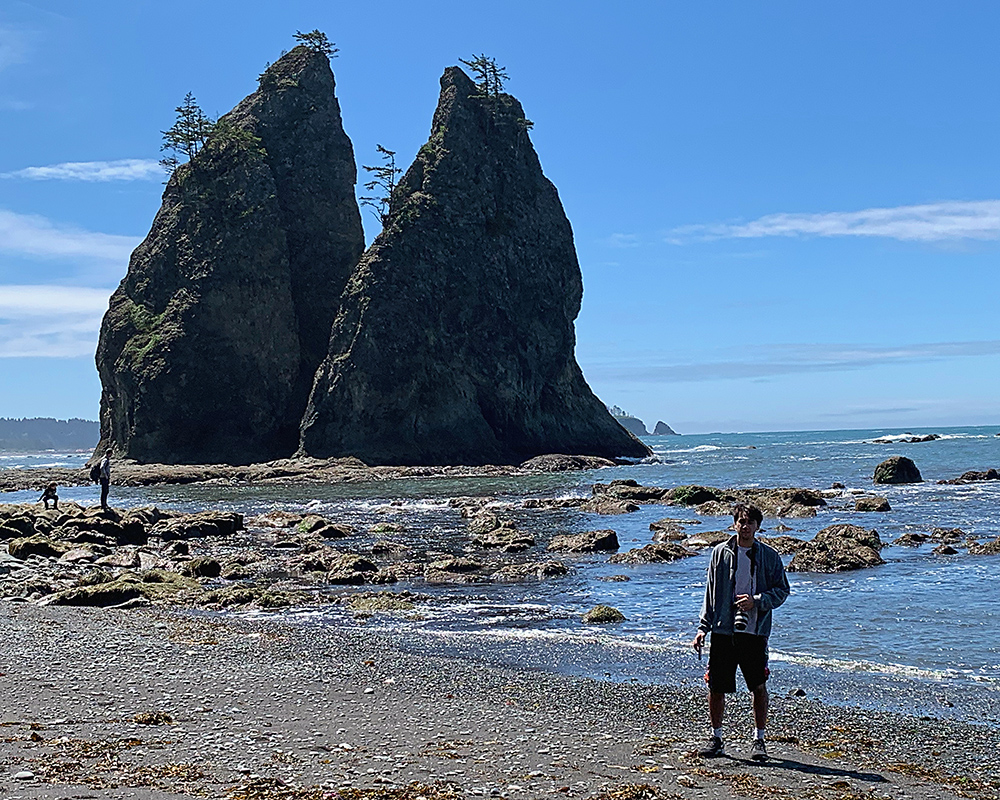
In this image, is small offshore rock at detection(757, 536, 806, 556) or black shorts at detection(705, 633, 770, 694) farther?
small offshore rock at detection(757, 536, 806, 556)

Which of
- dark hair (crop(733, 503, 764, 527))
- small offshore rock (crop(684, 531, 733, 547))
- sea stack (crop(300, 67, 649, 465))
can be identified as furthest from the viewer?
sea stack (crop(300, 67, 649, 465))

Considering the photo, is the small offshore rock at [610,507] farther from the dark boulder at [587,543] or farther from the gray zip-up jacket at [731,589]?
the gray zip-up jacket at [731,589]

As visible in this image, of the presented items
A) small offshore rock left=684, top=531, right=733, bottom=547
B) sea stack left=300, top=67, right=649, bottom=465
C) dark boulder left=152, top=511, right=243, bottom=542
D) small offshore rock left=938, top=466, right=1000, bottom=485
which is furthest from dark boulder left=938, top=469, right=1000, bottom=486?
sea stack left=300, top=67, right=649, bottom=465

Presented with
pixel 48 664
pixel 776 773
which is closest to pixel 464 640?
pixel 48 664

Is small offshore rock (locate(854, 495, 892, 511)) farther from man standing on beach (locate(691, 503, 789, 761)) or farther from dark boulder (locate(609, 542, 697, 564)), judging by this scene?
man standing on beach (locate(691, 503, 789, 761))

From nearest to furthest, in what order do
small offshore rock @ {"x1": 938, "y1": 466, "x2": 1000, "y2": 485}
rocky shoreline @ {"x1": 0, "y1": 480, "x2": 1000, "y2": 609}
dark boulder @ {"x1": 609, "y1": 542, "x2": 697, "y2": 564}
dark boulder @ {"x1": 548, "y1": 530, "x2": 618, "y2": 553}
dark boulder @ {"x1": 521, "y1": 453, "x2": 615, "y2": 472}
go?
1. rocky shoreline @ {"x1": 0, "y1": 480, "x2": 1000, "y2": 609}
2. dark boulder @ {"x1": 609, "y1": 542, "x2": 697, "y2": 564}
3. dark boulder @ {"x1": 548, "y1": 530, "x2": 618, "y2": 553}
4. small offshore rock @ {"x1": 938, "y1": 466, "x2": 1000, "y2": 485}
5. dark boulder @ {"x1": 521, "y1": 453, "x2": 615, "y2": 472}

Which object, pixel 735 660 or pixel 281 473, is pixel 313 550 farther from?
pixel 281 473

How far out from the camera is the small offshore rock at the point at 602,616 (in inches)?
621

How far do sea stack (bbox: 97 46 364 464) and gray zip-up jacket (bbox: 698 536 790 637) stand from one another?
3176 inches

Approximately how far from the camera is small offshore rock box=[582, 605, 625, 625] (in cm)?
1578

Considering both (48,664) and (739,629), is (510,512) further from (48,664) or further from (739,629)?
(739,629)

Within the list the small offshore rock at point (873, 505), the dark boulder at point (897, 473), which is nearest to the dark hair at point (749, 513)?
the small offshore rock at point (873, 505)

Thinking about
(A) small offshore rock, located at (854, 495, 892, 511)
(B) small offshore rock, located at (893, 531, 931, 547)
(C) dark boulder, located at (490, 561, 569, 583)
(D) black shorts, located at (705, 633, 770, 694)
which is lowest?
(C) dark boulder, located at (490, 561, 569, 583)

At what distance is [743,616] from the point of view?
340 inches
